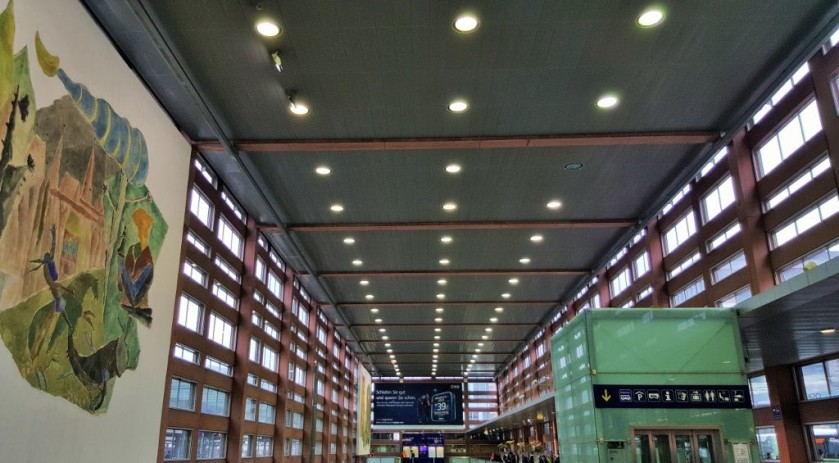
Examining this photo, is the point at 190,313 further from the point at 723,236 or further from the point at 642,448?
the point at 723,236

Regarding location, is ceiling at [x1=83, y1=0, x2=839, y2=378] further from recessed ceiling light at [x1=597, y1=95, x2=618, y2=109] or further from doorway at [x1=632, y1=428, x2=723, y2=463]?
doorway at [x1=632, y1=428, x2=723, y2=463]

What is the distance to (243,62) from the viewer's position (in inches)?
457

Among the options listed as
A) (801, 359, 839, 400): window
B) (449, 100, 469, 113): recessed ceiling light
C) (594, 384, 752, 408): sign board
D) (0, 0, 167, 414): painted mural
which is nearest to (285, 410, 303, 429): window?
(0, 0, 167, 414): painted mural

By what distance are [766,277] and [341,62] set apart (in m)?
12.4

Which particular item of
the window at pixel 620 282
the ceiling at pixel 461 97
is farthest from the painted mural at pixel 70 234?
the window at pixel 620 282

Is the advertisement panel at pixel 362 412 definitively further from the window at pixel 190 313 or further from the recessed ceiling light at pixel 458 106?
the recessed ceiling light at pixel 458 106

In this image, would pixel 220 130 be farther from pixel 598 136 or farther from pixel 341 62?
pixel 598 136

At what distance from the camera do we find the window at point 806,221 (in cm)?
1411

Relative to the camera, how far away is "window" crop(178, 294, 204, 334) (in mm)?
16938

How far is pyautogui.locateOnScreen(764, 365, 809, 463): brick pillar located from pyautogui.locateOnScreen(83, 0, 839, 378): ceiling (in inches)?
240

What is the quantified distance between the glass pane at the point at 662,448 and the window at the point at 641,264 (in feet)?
36.1

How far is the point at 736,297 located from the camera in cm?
1789

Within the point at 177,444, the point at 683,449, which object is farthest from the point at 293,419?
the point at 683,449

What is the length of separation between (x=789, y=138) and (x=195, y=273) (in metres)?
16.5
